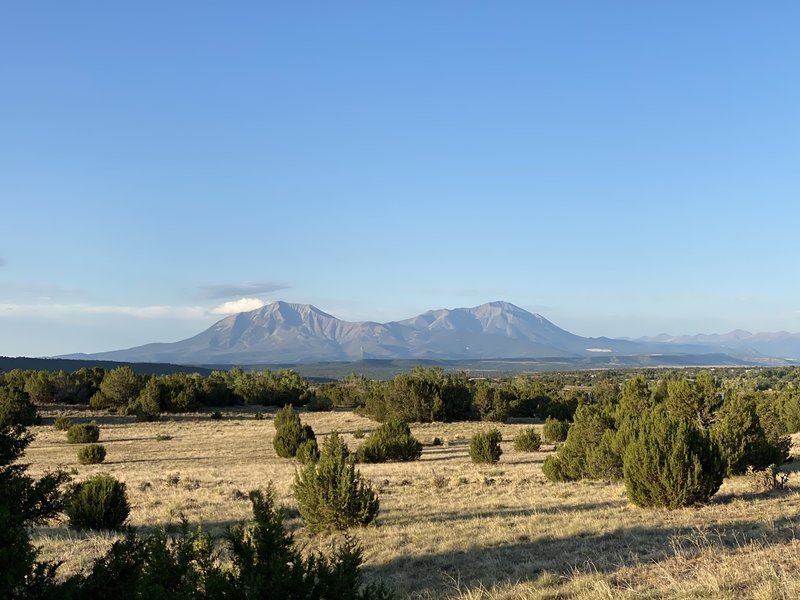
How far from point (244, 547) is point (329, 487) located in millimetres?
7450

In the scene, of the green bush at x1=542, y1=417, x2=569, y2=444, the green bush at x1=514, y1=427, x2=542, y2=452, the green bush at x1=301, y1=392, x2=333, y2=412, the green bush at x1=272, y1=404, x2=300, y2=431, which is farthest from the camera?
the green bush at x1=301, y1=392, x2=333, y2=412

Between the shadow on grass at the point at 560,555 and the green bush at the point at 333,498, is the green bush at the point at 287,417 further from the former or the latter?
the shadow on grass at the point at 560,555

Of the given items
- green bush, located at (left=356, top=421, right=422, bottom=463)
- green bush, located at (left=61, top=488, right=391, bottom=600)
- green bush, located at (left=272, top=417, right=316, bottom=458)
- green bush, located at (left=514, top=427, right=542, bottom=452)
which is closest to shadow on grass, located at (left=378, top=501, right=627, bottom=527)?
green bush, located at (left=61, top=488, right=391, bottom=600)

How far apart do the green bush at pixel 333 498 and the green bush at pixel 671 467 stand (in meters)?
5.63

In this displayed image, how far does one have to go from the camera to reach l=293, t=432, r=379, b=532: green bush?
40.6ft

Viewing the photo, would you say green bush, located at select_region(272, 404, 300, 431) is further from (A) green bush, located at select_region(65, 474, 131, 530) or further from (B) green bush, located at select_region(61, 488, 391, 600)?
(B) green bush, located at select_region(61, 488, 391, 600)

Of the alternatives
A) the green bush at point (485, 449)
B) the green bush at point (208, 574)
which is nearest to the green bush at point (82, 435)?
the green bush at point (485, 449)

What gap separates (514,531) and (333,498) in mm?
3551

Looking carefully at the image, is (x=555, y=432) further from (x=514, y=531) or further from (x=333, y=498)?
(x=333, y=498)

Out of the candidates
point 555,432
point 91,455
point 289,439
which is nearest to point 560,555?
point 289,439

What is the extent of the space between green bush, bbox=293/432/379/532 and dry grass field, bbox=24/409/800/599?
0.43 meters

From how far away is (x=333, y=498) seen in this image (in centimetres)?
1242

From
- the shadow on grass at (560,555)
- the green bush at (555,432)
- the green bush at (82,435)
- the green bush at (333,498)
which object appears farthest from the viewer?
the green bush at (555,432)

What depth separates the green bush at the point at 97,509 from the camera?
12.7 meters
